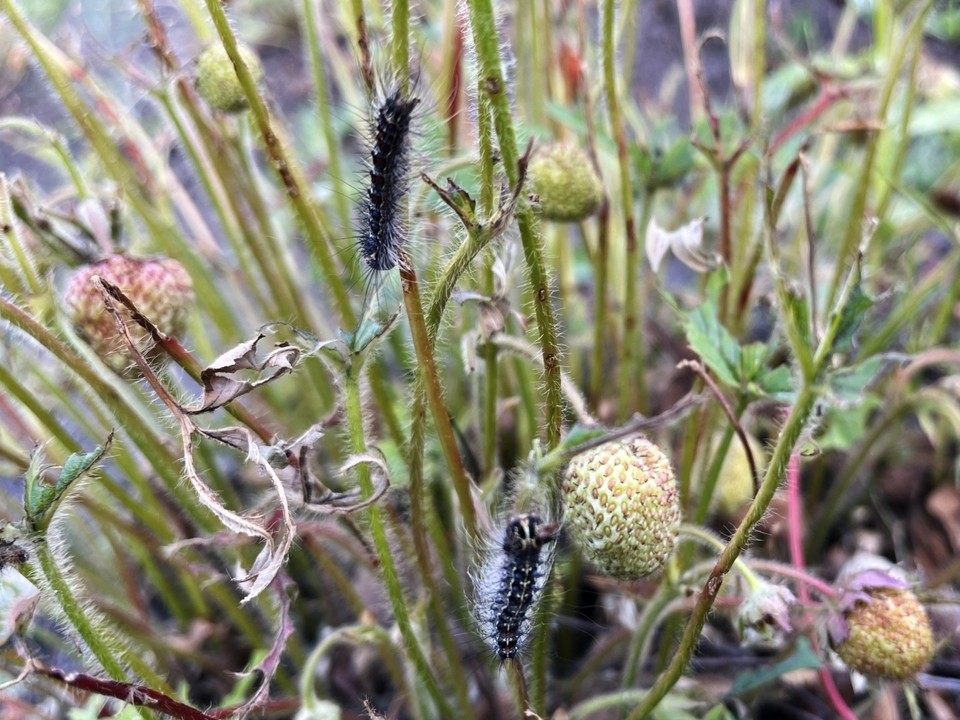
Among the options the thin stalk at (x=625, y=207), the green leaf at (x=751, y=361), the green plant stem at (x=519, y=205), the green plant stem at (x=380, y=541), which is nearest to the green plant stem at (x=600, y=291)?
the thin stalk at (x=625, y=207)

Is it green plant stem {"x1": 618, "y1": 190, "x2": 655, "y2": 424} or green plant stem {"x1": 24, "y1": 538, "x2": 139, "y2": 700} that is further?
green plant stem {"x1": 618, "y1": 190, "x2": 655, "y2": 424}

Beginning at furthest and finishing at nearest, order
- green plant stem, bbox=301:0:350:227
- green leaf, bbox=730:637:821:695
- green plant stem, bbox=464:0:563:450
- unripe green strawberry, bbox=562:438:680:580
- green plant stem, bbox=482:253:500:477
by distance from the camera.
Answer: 1. green plant stem, bbox=301:0:350:227
2. green leaf, bbox=730:637:821:695
3. green plant stem, bbox=482:253:500:477
4. unripe green strawberry, bbox=562:438:680:580
5. green plant stem, bbox=464:0:563:450

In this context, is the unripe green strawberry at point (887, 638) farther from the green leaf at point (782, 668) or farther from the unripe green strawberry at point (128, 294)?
the unripe green strawberry at point (128, 294)

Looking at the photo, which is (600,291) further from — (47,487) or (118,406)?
(47,487)

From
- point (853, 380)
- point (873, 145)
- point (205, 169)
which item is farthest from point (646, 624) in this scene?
point (205, 169)

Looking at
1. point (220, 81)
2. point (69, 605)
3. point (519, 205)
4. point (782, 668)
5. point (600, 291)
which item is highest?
point (220, 81)

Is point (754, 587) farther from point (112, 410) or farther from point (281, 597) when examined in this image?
point (112, 410)

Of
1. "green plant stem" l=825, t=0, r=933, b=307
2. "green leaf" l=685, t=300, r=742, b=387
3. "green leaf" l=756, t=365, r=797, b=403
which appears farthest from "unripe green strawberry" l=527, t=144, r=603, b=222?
"green plant stem" l=825, t=0, r=933, b=307

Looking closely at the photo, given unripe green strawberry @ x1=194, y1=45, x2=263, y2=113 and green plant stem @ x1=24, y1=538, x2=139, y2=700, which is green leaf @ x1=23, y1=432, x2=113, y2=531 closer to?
green plant stem @ x1=24, y1=538, x2=139, y2=700
